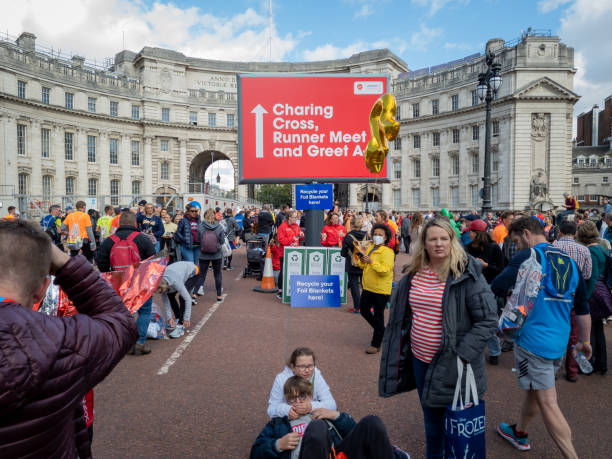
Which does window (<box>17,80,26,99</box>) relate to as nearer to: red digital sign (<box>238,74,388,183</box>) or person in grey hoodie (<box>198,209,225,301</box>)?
red digital sign (<box>238,74,388,183</box>)

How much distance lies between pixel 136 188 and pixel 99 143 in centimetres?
611

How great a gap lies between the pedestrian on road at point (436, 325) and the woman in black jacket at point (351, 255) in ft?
13.4

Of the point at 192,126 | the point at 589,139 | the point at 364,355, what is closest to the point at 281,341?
the point at 364,355

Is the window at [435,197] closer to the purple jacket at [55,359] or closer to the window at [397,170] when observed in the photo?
the window at [397,170]

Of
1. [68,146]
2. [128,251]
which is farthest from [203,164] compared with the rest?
[128,251]

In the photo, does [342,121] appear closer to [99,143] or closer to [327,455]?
[327,455]

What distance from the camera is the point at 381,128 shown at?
759 cm

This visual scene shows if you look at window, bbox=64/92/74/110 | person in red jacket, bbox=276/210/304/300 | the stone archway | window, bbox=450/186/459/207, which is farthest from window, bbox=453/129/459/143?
window, bbox=64/92/74/110

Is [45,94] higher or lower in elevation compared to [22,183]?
higher

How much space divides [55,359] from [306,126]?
9141 millimetres

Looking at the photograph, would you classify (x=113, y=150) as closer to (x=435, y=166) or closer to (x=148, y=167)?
(x=148, y=167)

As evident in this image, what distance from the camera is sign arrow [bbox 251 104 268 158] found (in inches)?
384

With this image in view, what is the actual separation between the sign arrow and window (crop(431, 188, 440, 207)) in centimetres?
3951

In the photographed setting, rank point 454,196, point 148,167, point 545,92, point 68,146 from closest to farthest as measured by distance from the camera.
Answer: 1. point 545,92
2. point 68,146
3. point 454,196
4. point 148,167
